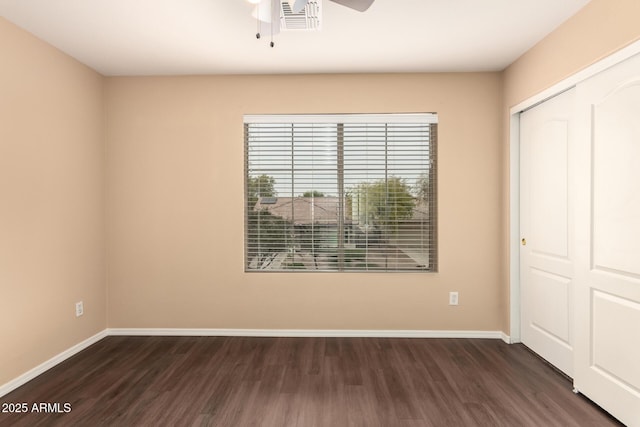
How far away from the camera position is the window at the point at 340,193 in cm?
378

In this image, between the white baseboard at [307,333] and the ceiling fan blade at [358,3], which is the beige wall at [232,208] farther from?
the ceiling fan blade at [358,3]

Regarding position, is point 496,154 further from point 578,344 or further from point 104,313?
point 104,313

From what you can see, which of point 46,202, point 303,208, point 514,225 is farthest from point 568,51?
point 46,202

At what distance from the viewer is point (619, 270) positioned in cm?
223

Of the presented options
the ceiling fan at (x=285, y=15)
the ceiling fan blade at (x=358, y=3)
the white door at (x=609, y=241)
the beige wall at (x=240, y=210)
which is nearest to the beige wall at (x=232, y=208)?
the beige wall at (x=240, y=210)

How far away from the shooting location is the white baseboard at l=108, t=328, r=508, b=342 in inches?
146

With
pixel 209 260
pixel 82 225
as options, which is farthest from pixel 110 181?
pixel 209 260

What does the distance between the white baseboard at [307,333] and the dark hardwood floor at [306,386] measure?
0.38 ft

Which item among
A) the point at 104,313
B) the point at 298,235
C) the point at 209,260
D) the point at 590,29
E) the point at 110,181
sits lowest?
the point at 104,313

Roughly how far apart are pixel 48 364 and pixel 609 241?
13.9 feet

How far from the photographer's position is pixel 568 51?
2666 millimetres

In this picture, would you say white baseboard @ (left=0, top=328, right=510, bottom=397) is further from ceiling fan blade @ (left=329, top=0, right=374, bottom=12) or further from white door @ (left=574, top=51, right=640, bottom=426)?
ceiling fan blade @ (left=329, top=0, right=374, bottom=12)

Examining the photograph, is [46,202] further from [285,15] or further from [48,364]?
[285,15]

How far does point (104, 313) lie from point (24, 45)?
251cm
